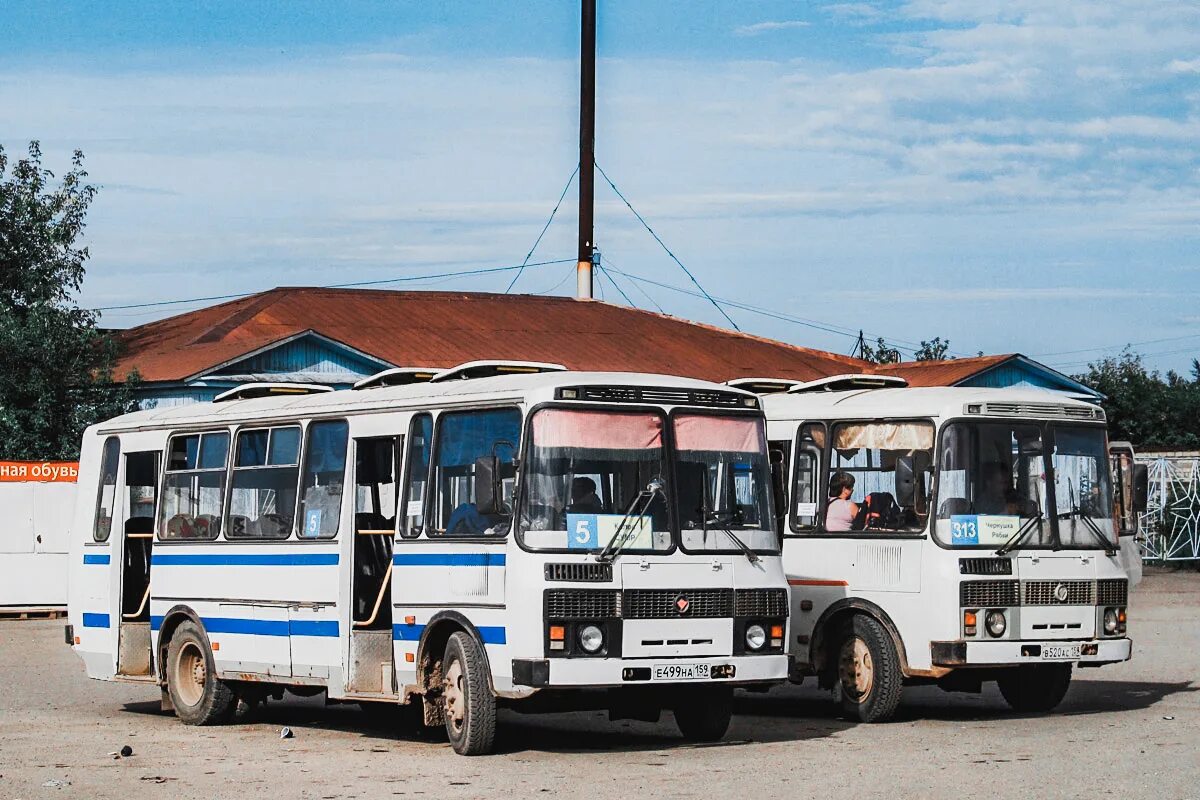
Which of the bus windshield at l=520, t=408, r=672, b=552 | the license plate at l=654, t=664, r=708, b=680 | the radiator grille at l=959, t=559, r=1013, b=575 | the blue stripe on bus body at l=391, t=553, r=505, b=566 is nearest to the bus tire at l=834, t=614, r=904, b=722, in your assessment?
the radiator grille at l=959, t=559, r=1013, b=575

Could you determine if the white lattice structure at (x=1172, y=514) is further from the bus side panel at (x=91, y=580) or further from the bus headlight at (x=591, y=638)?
the bus headlight at (x=591, y=638)

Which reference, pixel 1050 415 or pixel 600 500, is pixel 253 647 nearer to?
pixel 600 500

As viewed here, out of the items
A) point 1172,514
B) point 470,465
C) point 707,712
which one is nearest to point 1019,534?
point 707,712

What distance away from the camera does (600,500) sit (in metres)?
13.5

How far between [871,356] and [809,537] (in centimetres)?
6463

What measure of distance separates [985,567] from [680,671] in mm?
3240

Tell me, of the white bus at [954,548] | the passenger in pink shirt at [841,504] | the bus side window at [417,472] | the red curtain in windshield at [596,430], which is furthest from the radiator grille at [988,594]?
the bus side window at [417,472]

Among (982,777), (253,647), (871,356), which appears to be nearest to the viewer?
(982,777)

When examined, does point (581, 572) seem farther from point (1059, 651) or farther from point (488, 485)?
point (1059, 651)

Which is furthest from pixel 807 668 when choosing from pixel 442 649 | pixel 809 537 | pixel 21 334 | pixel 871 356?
pixel 871 356

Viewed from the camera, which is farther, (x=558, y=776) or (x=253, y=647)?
(x=253, y=647)

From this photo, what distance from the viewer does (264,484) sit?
16.4 metres

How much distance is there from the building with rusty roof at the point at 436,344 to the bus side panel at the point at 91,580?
1915 cm

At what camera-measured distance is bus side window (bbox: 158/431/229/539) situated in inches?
669
